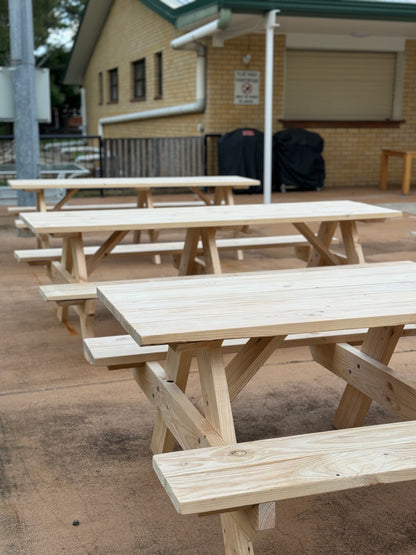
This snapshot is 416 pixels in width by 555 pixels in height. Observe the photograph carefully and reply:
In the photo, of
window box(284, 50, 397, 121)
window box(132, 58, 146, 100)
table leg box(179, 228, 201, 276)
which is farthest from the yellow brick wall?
table leg box(179, 228, 201, 276)

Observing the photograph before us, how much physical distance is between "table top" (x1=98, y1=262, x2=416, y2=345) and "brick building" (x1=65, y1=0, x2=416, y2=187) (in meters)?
8.69

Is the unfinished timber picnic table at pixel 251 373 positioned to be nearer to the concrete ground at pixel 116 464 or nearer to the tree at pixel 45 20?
the concrete ground at pixel 116 464

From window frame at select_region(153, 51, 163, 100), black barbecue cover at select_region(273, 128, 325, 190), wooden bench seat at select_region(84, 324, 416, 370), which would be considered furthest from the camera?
window frame at select_region(153, 51, 163, 100)

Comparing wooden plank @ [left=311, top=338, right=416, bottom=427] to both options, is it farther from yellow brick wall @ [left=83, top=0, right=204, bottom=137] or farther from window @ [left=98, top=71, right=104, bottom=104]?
window @ [left=98, top=71, right=104, bottom=104]

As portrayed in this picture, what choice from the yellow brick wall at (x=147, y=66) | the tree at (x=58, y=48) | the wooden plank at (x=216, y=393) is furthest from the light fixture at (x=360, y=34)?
the tree at (x=58, y=48)

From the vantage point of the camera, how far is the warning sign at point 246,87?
13344mm

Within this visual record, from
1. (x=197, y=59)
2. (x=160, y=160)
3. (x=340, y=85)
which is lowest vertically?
(x=160, y=160)

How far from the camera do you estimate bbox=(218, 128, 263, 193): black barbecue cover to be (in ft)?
42.5

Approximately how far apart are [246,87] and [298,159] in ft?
5.46

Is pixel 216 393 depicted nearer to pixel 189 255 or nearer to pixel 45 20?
pixel 189 255

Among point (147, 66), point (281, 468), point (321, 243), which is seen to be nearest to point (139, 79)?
point (147, 66)

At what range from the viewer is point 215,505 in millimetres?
1685

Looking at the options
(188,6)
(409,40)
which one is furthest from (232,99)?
(409,40)

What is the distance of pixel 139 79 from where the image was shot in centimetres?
1867
